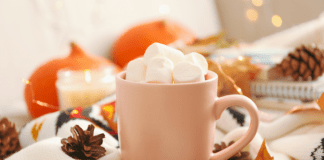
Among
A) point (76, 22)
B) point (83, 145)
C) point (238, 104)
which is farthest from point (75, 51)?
point (238, 104)

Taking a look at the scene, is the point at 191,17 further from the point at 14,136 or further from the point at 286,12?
the point at 14,136

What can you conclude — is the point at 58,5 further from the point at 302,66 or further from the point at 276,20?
the point at 276,20

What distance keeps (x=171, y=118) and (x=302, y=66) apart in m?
0.47

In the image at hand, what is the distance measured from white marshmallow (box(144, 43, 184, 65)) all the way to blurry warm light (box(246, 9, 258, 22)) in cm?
145

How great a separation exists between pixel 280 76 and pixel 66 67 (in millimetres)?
552

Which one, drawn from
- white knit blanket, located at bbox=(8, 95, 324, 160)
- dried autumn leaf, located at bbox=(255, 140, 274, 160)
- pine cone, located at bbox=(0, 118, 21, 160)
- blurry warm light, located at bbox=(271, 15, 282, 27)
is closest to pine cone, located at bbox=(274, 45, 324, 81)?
white knit blanket, located at bbox=(8, 95, 324, 160)

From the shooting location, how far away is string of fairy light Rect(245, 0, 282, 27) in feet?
4.99

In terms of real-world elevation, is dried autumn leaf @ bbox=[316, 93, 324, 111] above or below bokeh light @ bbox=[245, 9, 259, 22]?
below

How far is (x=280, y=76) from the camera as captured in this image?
63 cm

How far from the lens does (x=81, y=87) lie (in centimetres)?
60

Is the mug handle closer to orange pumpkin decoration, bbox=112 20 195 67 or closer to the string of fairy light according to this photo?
orange pumpkin decoration, bbox=112 20 195 67

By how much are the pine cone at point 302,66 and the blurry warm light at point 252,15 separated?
105 cm

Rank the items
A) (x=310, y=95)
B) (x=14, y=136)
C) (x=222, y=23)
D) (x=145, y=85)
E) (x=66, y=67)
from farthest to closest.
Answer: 1. (x=222, y=23)
2. (x=66, y=67)
3. (x=310, y=95)
4. (x=14, y=136)
5. (x=145, y=85)

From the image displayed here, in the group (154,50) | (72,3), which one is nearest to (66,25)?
(72,3)
